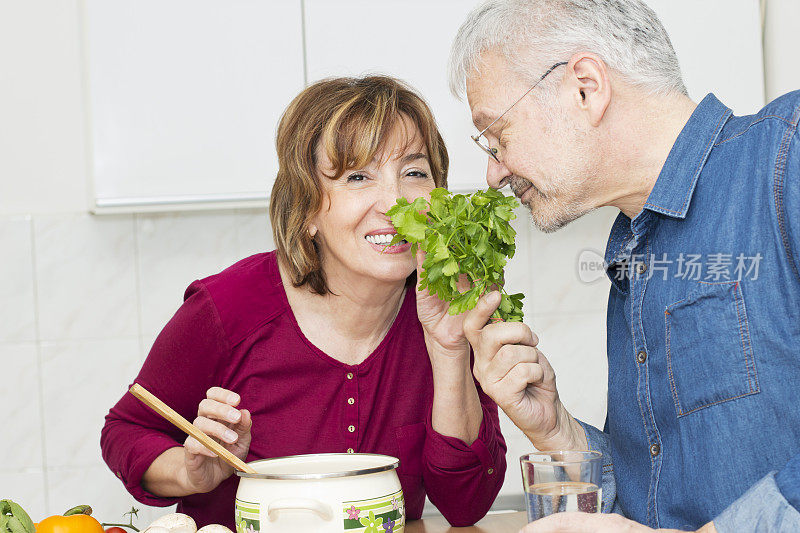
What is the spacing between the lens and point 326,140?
1636 millimetres

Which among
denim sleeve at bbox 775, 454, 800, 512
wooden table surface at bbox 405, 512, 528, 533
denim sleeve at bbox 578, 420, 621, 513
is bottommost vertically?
wooden table surface at bbox 405, 512, 528, 533

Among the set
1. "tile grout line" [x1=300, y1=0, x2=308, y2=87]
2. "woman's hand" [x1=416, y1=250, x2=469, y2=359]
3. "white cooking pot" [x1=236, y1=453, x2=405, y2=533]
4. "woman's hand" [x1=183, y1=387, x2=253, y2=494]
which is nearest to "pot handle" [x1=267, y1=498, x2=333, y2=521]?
"white cooking pot" [x1=236, y1=453, x2=405, y2=533]

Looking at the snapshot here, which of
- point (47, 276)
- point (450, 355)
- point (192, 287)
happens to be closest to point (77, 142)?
point (47, 276)

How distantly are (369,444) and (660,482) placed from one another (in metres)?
0.62

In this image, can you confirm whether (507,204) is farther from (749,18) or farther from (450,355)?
(749,18)

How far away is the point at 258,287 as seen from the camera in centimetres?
172

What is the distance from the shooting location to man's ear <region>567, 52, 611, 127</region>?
1.28 meters

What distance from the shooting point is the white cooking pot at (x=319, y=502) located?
0.98 metres

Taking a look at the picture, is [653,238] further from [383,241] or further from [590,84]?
[383,241]

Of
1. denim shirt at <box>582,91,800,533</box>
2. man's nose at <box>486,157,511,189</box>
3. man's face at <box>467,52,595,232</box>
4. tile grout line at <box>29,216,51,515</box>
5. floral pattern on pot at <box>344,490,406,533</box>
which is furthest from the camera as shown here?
tile grout line at <box>29,216,51,515</box>

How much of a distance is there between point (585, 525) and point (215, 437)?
2.21ft

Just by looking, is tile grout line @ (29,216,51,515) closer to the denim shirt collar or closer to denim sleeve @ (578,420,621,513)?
denim sleeve @ (578,420,621,513)

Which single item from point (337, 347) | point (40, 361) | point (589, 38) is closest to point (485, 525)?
point (337, 347)

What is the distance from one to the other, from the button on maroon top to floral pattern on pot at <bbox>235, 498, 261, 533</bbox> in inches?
23.2
